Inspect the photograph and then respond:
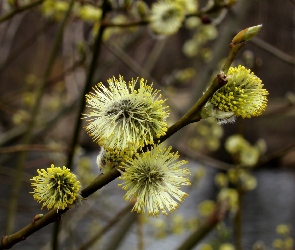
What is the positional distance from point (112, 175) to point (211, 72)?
1155 mm

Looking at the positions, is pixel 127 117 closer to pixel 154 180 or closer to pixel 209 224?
pixel 154 180

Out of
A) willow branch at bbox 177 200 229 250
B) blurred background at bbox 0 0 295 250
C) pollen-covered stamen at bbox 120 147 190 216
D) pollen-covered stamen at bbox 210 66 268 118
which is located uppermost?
blurred background at bbox 0 0 295 250

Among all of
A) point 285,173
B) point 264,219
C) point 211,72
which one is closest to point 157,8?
point 211,72

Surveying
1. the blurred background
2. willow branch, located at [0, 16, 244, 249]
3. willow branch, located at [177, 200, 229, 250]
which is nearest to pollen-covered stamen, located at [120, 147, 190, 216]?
willow branch, located at [0, 16, 244, 249]

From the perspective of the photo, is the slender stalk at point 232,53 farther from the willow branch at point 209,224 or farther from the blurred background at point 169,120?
the blurred background at point 169,120

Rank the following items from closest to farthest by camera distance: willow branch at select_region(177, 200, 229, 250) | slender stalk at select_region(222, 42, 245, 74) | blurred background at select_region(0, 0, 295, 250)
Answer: slender stalk at select_region(222, 42, 245, 74) → willow branch at select_region(177, 200, 229, 250) → blurred background at select_region(0, 0, 295, 250)

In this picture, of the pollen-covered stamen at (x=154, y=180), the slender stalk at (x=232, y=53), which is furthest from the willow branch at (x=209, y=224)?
the slender stalk at (x=232, y=53)

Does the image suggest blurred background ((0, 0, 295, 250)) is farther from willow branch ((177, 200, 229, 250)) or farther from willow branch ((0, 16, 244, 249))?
willow branch ((0, 16, 244, 249))

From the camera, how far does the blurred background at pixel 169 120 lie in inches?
56.4

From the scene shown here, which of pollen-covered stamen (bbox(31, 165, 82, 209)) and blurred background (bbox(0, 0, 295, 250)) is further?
blurred background (bbox(0, 0, 295, 250))

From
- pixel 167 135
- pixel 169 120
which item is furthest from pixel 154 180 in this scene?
pixel 169 120

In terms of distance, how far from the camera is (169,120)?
322 cm

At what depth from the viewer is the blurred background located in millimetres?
1434

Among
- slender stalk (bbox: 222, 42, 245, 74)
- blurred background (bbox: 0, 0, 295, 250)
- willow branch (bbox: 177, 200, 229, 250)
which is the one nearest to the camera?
slender stalk (bbox: 222, 42, 245, 74)
